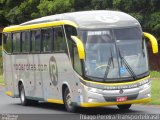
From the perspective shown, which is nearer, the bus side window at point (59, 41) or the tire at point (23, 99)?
the bus side window at point (59, 41)

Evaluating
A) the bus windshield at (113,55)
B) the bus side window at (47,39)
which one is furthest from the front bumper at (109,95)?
the bus side window at (47,39)

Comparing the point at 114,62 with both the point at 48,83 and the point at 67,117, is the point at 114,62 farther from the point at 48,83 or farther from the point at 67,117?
the point at 48,83

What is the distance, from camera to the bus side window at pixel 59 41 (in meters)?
20.7

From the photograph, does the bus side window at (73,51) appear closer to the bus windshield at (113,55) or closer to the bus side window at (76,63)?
the bus side window at (76,63)

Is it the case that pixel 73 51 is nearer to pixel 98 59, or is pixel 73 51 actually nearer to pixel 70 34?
pixel 70 34

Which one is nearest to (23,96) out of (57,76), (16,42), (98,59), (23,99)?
(23,99)

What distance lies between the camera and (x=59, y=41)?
21109mm

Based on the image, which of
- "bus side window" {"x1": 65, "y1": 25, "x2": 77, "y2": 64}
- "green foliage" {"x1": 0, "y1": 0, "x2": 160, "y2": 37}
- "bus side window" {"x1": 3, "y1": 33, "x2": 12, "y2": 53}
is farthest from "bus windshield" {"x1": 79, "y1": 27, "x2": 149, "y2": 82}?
"green foliage" {"x1": 0, "y1": 0, "x2": 160, "y2": 37}

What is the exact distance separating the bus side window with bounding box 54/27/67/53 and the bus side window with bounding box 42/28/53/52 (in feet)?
1.52

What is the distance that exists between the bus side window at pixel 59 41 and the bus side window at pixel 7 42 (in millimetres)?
5654

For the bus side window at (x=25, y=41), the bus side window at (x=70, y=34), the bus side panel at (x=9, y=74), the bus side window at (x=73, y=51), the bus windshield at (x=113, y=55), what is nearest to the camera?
the bus windshield at (x=113, y=55)

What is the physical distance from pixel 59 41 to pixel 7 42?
663 cm

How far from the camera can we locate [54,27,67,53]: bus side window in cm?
2070

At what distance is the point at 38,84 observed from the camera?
23875 millimetres
